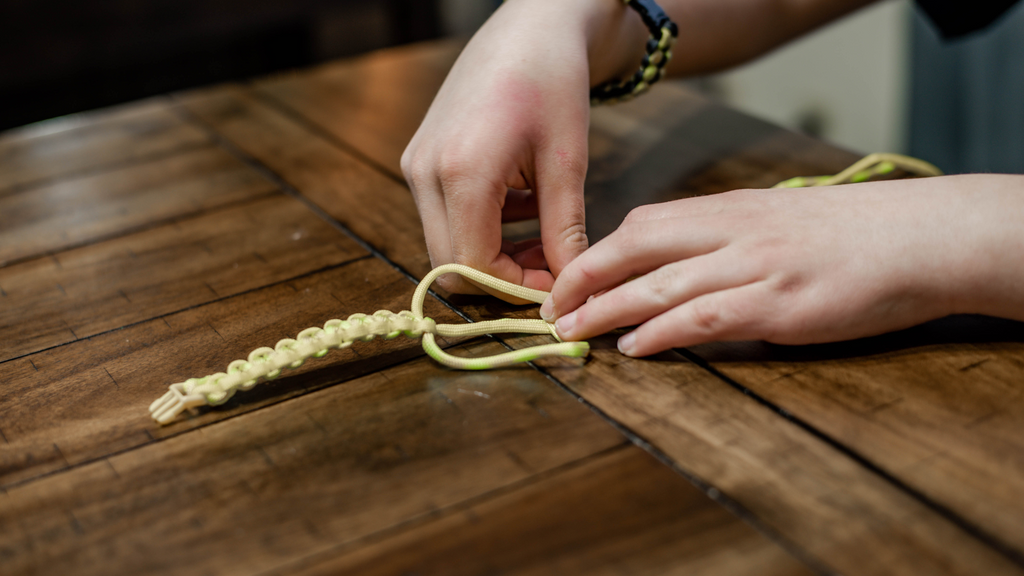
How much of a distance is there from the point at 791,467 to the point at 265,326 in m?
0.34

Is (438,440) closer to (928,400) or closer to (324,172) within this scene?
(928,400)

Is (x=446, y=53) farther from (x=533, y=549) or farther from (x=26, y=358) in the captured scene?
(x=533, y=549)

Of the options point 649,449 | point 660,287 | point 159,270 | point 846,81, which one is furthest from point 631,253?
point 846,81

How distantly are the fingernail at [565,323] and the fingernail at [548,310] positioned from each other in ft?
0.04

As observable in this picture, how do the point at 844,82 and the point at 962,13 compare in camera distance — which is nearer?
the point at 962,13

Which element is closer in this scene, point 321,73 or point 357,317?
point 357,317

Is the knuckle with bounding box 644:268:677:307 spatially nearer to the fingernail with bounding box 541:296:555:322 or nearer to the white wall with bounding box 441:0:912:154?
the fingernail with bounding box 541:296:555:322

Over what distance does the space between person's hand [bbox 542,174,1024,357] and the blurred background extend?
103 cm

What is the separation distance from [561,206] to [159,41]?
5.86 ft

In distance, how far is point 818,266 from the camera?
1.44 ft

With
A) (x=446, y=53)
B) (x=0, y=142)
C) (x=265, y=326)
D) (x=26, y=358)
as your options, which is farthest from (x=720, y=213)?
(x=0, y=142)

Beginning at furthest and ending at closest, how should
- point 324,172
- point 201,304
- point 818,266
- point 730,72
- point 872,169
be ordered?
point 730,72
point 324,172
point 872,169
point 201,304
point 818,266

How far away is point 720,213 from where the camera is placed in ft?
1.54

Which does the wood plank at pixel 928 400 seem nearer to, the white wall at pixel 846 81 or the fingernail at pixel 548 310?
the fingernail at pixel 548 310
